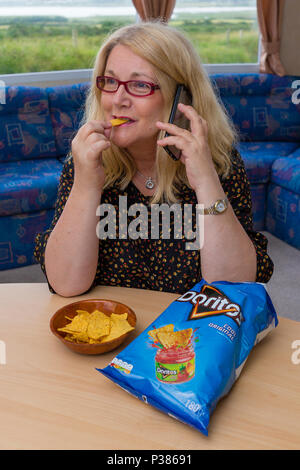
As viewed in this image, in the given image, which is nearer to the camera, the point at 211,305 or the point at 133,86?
the point at 211,305

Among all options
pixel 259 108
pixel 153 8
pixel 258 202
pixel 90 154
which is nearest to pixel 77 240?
pixel 90 154

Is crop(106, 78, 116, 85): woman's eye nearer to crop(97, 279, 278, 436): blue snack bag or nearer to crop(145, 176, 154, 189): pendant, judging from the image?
crop(145, 176, 154, 189): pendant

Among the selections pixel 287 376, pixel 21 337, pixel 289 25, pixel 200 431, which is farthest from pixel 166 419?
pixel 289 25

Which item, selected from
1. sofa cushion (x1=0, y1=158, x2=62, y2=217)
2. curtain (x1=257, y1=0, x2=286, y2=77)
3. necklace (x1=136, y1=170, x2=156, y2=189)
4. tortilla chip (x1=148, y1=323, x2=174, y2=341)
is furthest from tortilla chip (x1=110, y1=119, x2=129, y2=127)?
curtain (x1=257, y1=0, x2=286, y2=77)

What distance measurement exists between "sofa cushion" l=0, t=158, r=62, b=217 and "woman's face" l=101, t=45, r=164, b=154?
1731 millimetres

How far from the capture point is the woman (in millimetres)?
1216

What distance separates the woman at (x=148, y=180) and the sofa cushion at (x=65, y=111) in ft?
7.08

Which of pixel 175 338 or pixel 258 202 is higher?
pixel 175 338

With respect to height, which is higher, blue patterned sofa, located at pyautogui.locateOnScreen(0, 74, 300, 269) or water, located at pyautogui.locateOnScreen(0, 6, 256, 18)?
water, located at pyautogui.locateOnScreen(0, 6, 256, 18)

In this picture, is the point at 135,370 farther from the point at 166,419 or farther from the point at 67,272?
the point at 67,272

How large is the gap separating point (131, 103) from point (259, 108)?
9.68 ft

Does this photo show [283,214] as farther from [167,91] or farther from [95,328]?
[95,328]

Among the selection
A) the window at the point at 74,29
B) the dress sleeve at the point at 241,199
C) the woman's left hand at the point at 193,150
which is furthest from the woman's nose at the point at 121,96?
the window at the point at 74,29

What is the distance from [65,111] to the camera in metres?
3.62
